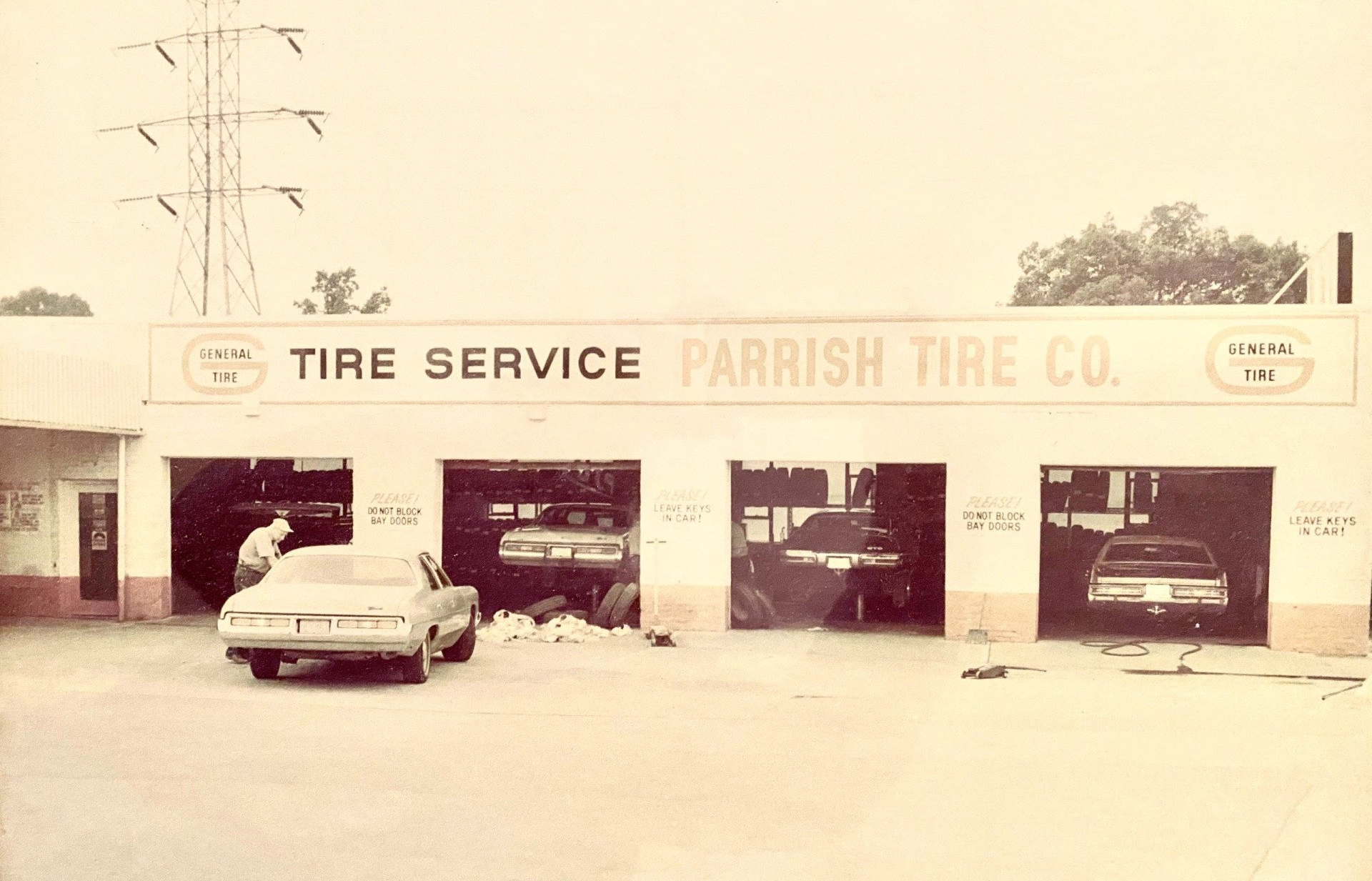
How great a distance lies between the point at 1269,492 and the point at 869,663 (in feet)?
20.9

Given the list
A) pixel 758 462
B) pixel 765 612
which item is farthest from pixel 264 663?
pixel 758 462

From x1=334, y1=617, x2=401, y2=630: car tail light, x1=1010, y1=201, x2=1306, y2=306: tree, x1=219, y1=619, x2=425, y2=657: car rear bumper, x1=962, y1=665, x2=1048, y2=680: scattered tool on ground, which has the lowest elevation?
x1=962, y1=665, x2=1048, y2=680: scattered tool on ground

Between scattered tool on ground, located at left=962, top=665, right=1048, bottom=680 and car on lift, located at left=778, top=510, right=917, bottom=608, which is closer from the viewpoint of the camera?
A: scattered tool on ground, located at left=962, top=665, right=1048, bottom=680

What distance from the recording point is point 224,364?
16.0 metres

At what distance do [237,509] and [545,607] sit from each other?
6.05m

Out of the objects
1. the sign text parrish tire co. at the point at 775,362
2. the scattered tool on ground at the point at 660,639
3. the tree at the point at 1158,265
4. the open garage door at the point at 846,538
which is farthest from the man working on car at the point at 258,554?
the tree at the point at 1158,265

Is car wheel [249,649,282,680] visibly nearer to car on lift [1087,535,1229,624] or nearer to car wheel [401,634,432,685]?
car wheel [401,634,432,685]

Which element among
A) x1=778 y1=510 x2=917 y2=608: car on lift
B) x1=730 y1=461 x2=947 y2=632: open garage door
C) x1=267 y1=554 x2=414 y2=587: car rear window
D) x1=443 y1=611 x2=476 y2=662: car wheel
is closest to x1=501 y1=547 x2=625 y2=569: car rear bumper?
A: x1=730 y1=461 x2=947 y2=632: open garage door

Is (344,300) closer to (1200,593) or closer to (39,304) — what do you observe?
(39,304)

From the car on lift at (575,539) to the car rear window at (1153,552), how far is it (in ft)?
22.7

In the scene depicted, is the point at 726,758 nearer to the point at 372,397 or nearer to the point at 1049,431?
the point at 1049,431

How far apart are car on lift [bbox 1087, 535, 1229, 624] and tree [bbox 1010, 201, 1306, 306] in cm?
1961

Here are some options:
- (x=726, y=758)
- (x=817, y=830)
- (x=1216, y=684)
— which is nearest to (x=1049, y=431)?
(x=1216, y=684)

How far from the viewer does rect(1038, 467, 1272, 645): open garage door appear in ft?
48.4
